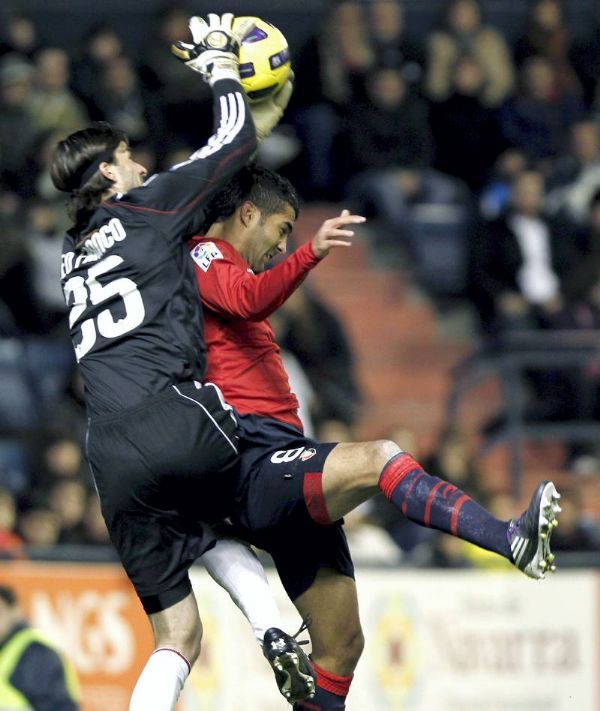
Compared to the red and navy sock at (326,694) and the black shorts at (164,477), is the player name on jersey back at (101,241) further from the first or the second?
the red and navy sock at (326,694)

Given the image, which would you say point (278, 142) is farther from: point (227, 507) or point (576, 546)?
point (227, 507)

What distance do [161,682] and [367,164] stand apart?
7933mm

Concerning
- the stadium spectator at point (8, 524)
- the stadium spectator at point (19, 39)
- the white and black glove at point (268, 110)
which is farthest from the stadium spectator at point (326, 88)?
the white and black glove at point (268, 110)

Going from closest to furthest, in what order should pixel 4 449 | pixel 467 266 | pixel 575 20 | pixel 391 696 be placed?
pixel 391 696
pixel 4 449
pixel 467 266
pixel 575 20

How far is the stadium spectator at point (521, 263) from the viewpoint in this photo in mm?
12453

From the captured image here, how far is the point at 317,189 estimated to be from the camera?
13758 mm

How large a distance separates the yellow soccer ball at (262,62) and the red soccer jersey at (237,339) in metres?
0.61

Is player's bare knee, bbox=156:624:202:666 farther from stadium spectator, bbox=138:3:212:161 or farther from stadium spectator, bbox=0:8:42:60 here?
stadium spectator, bbox=0:8:42:60

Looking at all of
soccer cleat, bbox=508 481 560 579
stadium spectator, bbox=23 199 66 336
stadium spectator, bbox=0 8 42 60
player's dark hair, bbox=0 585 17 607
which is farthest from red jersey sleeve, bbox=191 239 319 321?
stadium spectator, bbox=0 8 42 60

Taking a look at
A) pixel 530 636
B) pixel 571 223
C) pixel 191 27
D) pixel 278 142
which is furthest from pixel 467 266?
pixel 191 27

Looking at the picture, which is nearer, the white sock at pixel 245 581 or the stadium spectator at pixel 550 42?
the white sock at pixel 245 581

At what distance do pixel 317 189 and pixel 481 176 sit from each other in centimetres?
130

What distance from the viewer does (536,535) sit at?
18.3 feet

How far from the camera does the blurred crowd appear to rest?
1193 cm
